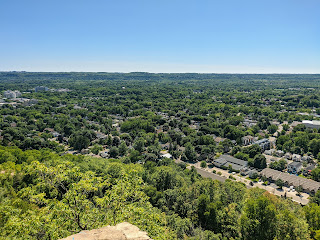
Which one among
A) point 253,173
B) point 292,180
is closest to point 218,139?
point 253,173

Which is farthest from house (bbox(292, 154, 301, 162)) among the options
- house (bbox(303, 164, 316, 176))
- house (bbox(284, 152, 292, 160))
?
house (bbox(303, 164, 316, 176))

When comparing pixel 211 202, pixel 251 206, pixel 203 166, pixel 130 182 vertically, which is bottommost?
pixel 203 166

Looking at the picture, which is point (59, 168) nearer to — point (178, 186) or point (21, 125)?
point (178, 186)

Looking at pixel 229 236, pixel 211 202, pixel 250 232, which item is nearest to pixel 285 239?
pixel 250 232

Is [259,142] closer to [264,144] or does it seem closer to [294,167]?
[264,144]

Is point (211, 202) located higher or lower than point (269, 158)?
higher

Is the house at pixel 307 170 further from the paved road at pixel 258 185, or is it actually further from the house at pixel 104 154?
the house at pixel 104 154
